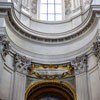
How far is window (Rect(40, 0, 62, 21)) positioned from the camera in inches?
691

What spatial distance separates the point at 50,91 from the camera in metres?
15.5

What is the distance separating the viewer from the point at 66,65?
49.7ft

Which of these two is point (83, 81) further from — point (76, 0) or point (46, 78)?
point (76, 0)

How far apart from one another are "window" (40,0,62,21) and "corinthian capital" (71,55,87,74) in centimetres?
385

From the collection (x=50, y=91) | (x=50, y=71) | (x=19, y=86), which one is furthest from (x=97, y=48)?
(x=19, y=86)

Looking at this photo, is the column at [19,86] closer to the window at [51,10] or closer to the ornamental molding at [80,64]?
the ornamental molding at [80,64]

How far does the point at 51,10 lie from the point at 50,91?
550 centimetres

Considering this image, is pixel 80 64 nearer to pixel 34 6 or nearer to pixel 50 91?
pixel 50 91

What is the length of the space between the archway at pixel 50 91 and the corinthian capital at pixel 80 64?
3.35 feet

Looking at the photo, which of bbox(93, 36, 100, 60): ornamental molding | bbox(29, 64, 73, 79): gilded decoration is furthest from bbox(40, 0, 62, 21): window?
bbox(93, 36, 100, 60): ornamental molding

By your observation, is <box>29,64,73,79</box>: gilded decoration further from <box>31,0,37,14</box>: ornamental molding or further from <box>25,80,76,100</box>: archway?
<box>31,0,37,14</box>: ornamental molding

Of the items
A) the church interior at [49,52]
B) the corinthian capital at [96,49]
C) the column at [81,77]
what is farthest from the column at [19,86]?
the corinthian capital at [96,49]

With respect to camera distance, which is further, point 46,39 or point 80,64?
point 46,39

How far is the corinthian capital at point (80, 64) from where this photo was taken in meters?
14.4
